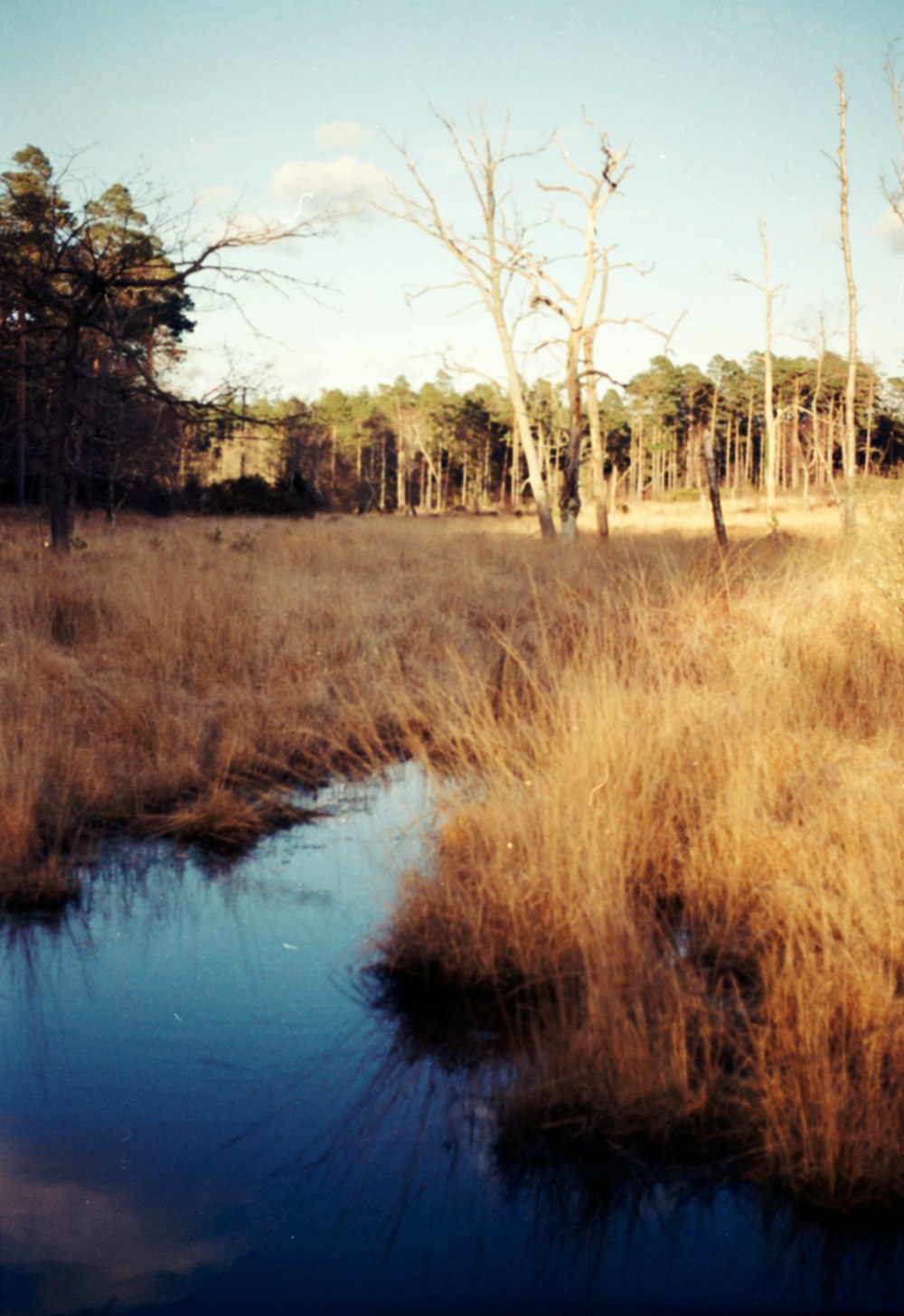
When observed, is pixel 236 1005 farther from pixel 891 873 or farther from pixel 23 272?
pixel 23 272

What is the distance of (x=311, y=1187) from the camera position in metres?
2.50

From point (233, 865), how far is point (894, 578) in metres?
5.00

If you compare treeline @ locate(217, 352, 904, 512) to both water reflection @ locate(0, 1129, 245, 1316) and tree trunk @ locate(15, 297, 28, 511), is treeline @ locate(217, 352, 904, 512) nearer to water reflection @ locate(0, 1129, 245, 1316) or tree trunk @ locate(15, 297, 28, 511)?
tree trunk @ locate(15, 297, 28, 511)

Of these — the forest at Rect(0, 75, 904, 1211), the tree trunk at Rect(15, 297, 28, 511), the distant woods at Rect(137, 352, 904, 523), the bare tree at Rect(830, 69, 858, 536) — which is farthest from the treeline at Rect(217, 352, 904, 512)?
the forest at Rect(0, 75, 904, 1211)

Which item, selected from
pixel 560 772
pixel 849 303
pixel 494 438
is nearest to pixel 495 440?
pixel 494 438

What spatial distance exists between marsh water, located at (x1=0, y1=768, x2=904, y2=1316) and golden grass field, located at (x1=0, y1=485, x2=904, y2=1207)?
179mm

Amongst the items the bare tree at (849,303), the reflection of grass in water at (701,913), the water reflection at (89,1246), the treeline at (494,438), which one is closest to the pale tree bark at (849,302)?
the bare tree at (849,303)

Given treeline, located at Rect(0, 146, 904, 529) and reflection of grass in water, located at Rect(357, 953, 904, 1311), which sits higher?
treeline, located at Rect(0, 146, 904, 529)

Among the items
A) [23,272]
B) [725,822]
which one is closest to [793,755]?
[725,822]

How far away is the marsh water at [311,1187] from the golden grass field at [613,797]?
0.59 feet

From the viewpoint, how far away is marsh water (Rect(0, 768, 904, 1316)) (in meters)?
2.22

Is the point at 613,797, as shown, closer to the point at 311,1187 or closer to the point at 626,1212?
the point at 626,1212

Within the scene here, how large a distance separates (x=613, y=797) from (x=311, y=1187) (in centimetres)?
203

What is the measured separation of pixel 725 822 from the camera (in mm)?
4070
